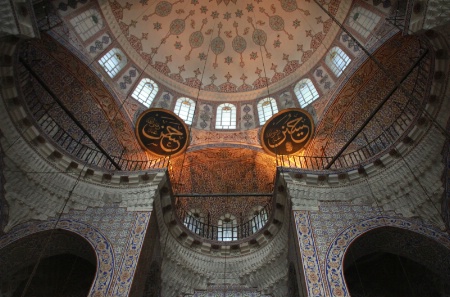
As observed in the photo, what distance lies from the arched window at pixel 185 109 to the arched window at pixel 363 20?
19.0ft

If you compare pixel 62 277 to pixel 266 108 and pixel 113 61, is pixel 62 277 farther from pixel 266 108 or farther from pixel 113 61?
pixel 266 108

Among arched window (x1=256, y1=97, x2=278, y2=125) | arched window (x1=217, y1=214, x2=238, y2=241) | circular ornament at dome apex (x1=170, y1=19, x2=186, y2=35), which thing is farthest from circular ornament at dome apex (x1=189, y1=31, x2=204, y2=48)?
arched window (x1=217, y1=214, x2=238, y2=241)

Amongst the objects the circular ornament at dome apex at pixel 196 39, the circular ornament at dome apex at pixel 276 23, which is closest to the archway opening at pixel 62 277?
the circular ornament at dome apex at pixel 196 39

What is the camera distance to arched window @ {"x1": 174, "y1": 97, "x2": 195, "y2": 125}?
39.8 ft

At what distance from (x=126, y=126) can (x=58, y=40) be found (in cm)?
296

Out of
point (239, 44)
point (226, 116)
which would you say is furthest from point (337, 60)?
point (226, 116)

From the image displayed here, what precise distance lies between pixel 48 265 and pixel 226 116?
7279 mm

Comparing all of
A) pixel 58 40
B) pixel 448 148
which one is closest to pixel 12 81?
pixel 58 40

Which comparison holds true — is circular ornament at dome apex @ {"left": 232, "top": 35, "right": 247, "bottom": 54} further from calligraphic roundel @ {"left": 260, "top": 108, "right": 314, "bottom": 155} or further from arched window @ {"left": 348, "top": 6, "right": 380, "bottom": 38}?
calligraphic roundel @ {"left": 260, "top": 108, "right": 314, "bottom": 155}

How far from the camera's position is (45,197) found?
280 inches

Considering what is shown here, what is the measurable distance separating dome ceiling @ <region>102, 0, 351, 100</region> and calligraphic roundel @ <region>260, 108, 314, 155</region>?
272 cm

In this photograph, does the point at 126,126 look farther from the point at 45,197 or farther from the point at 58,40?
the point at 45,197

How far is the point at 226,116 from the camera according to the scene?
1255 cm

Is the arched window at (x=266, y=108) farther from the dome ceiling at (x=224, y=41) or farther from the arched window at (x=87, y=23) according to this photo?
the arched window at (x=87, y=23)
